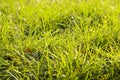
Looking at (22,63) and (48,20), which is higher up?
(48,20)

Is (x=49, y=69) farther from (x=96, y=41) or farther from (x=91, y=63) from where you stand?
(x=96, y=41)

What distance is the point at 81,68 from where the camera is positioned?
1.99m

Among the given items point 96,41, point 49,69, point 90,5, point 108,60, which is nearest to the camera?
point 49,69

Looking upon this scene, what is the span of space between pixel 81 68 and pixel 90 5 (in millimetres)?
1128

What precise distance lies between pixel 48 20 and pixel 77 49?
549 mm

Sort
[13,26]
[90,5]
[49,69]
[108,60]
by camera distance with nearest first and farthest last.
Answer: [49,69], [108,60], [13,26], [90,5]

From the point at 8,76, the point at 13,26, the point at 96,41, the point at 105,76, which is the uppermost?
the point at 13,26

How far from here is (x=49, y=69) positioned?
78.0 inches

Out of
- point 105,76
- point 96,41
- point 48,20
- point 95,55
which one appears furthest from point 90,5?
point 105,76

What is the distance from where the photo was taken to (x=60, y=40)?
2279 millimetres

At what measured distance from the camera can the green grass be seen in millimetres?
2006

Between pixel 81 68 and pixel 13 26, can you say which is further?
pixel 13 26

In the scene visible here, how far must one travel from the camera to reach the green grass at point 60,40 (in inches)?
79.0

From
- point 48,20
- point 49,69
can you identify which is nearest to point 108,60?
point 49,69
